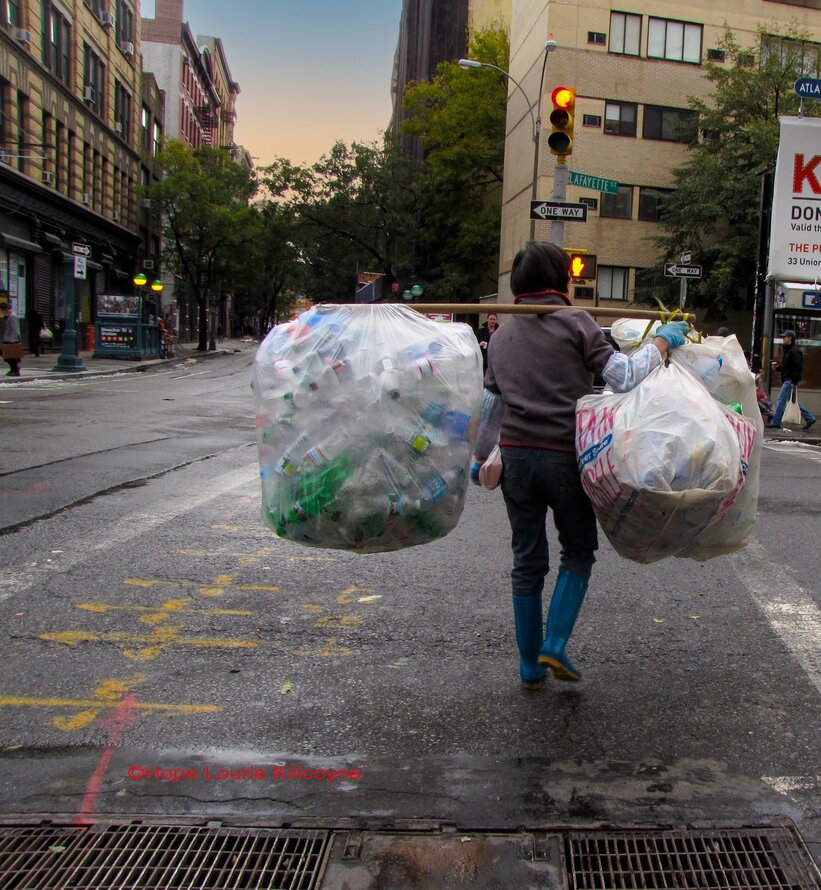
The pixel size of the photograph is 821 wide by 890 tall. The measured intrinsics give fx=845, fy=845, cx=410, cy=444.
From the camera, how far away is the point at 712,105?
3350 centimetres

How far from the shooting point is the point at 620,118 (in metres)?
33.3

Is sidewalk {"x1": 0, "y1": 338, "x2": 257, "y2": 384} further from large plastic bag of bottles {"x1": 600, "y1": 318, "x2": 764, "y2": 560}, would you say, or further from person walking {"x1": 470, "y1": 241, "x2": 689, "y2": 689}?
large plastic bag of bottles {"x1": 600, "y1": 318, "x2": 764, "y2": 560}

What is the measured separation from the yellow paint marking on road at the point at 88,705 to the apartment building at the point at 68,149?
20.8 m

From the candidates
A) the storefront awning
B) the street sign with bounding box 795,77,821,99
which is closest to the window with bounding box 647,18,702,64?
the street sign with bounding box 795,77,821,99

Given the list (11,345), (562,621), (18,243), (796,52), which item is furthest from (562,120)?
(796,52)

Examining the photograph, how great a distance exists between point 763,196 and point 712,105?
1874cm

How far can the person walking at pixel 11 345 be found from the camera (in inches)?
769

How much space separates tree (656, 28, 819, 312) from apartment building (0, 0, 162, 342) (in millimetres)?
21270

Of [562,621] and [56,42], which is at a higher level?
[56,42]

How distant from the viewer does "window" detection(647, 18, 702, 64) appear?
33188mm

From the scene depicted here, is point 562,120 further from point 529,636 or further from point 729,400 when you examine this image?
point 529,636

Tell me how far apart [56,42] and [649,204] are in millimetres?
23996

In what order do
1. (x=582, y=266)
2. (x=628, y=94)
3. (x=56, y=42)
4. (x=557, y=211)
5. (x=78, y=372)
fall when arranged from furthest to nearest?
(x=628, y=94)
(x=56, y=42)
(x=78, y=372)
(x=582, y=266)
(x=557, y=211)

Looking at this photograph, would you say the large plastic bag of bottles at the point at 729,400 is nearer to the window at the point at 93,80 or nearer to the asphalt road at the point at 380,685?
the asphalt road at the point at 380,685
